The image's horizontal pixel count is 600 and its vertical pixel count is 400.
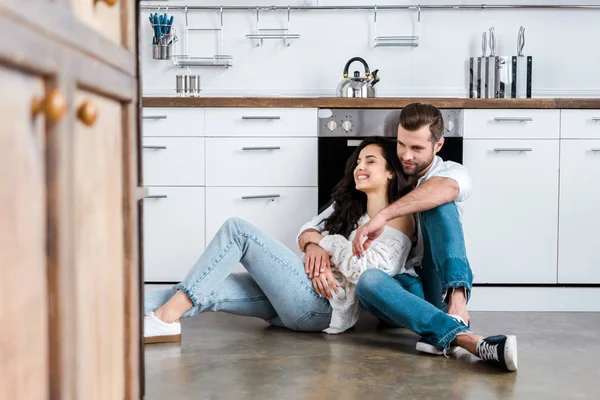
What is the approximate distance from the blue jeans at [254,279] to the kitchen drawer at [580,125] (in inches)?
61.7

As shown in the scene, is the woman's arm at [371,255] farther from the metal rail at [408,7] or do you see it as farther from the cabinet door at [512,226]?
the metal rail at [408,7]

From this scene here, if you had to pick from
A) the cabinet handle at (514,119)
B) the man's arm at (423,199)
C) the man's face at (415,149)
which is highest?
the cabinet handle at (514,119)

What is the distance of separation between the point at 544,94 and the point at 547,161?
31.3 inches

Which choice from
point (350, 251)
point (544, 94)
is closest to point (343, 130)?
point (350, 251)

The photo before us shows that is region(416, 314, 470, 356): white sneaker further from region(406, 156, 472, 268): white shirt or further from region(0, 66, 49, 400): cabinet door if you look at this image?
region(0, 66, 49, 400): cabinet door

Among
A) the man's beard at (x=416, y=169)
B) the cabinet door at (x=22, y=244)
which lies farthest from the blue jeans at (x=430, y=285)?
the cabinet door at (x=22, y=244)

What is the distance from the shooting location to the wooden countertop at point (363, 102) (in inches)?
148

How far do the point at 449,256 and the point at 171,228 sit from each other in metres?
1.54

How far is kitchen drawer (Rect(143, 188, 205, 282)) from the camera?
3.83m

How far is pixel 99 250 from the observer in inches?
49.9

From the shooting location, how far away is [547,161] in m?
3.79

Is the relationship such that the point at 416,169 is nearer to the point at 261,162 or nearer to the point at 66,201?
the point at 261,162

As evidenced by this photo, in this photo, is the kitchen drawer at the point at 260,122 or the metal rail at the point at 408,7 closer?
the kitchen drawer at the point at 260,122

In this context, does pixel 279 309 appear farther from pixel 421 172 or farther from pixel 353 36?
pixel 353 36
